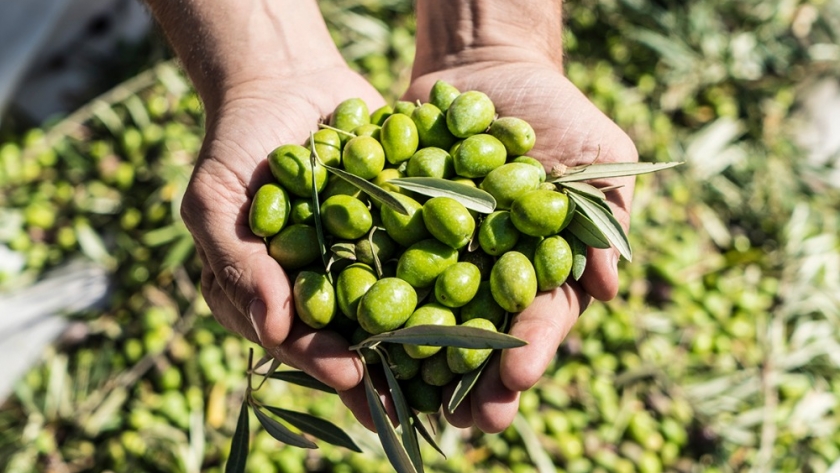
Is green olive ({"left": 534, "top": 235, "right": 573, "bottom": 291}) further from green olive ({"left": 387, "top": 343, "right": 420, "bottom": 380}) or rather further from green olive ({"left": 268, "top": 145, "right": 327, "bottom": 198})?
green olive ({"left": 268, "top": 145, "right": 327, "bottom": 198})

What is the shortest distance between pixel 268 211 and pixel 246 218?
0.18 m

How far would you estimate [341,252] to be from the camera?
2.20 meters

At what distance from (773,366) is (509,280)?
2.83 meters

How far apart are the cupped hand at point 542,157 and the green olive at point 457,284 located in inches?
8.2

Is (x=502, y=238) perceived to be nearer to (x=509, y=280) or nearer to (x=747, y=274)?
(x=509, y=280)

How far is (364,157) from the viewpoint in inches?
91.8

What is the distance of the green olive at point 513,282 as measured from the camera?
2094mm

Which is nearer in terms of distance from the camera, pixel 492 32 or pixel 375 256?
pixel 375 256

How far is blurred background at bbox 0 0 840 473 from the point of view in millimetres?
3777

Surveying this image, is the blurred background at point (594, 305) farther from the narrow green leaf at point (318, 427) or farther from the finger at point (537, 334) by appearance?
the finger at point (537, 334)

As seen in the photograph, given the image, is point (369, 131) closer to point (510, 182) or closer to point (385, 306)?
point (510, 182)

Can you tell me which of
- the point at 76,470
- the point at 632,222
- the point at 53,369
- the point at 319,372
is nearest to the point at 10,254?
the point at 53,369

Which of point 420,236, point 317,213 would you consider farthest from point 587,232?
point 317,213

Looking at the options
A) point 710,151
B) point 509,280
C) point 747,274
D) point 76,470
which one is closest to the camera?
point 509,280
